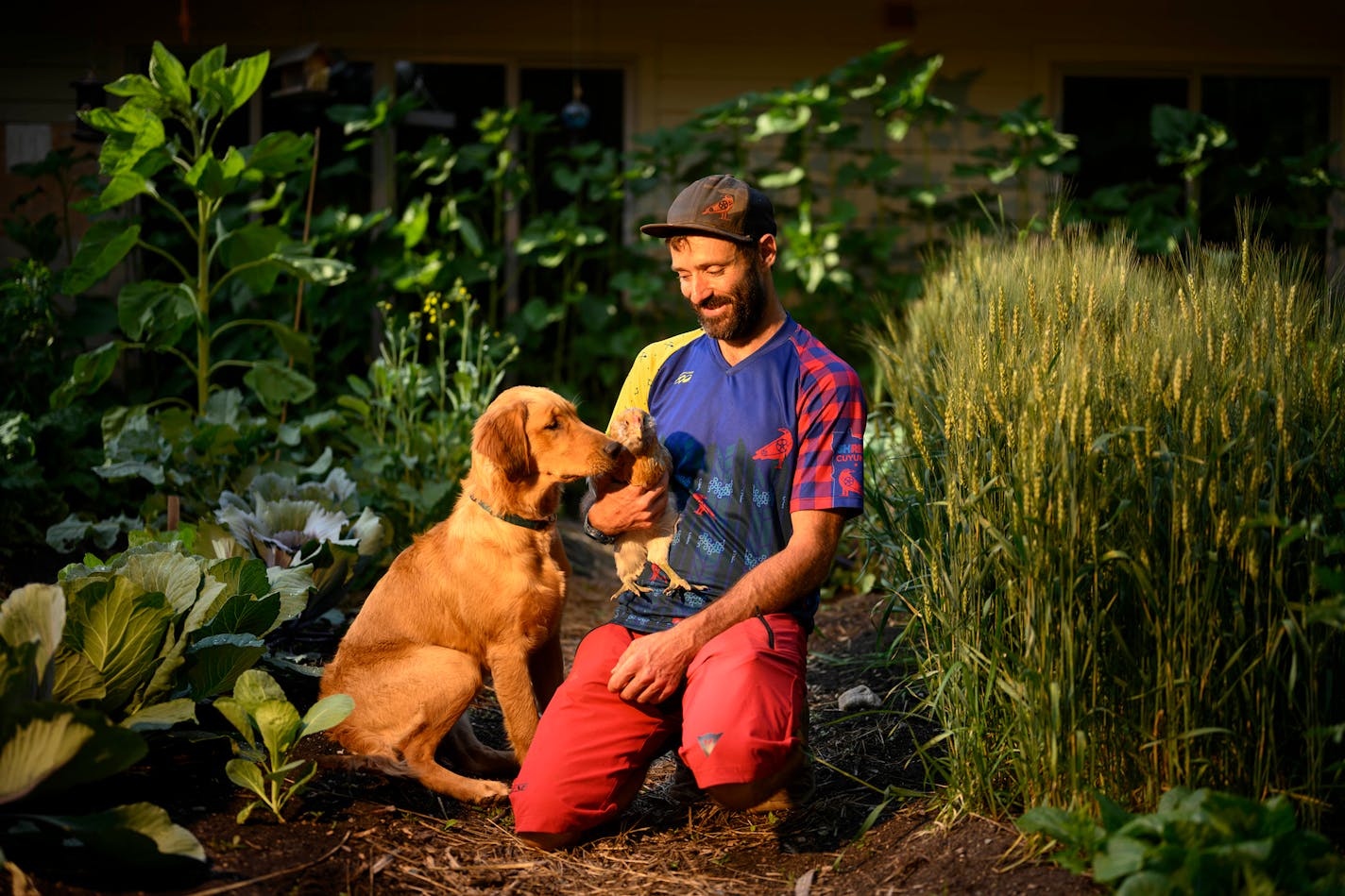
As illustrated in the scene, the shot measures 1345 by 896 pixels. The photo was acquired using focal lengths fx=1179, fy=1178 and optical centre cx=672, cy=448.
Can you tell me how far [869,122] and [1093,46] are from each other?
1930 millimetres

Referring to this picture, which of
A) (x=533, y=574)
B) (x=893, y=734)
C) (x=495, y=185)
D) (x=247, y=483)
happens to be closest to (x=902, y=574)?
(x=893, y=734)

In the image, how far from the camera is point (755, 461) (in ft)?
11.3

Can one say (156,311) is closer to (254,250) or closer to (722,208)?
(254,250)

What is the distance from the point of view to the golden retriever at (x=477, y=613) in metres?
3.60

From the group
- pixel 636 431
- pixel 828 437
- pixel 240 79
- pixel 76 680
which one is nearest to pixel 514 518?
pixel 636 431

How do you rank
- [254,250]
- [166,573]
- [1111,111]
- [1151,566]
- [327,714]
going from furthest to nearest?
[1111,111] < [254,250] < [166,573] < [327,714] < [1151,566]

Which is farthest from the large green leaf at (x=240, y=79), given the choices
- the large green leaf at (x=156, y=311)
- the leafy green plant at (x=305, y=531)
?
the leafy green plant at (x=305, y=531)

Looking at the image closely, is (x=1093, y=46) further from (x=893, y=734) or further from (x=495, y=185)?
(x=893, y=734)

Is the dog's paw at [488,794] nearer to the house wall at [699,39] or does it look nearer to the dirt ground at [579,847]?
the dirt ground at [579,847]

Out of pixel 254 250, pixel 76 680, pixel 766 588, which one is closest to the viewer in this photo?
pixel 76 680

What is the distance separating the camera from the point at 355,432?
6.53m

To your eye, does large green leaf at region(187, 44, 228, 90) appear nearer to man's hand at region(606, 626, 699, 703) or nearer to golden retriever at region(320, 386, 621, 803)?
golden retriever at region(320, 386, 621, 803)

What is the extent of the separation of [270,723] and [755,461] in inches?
59.7

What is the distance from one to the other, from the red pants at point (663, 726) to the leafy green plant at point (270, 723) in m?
0.59
